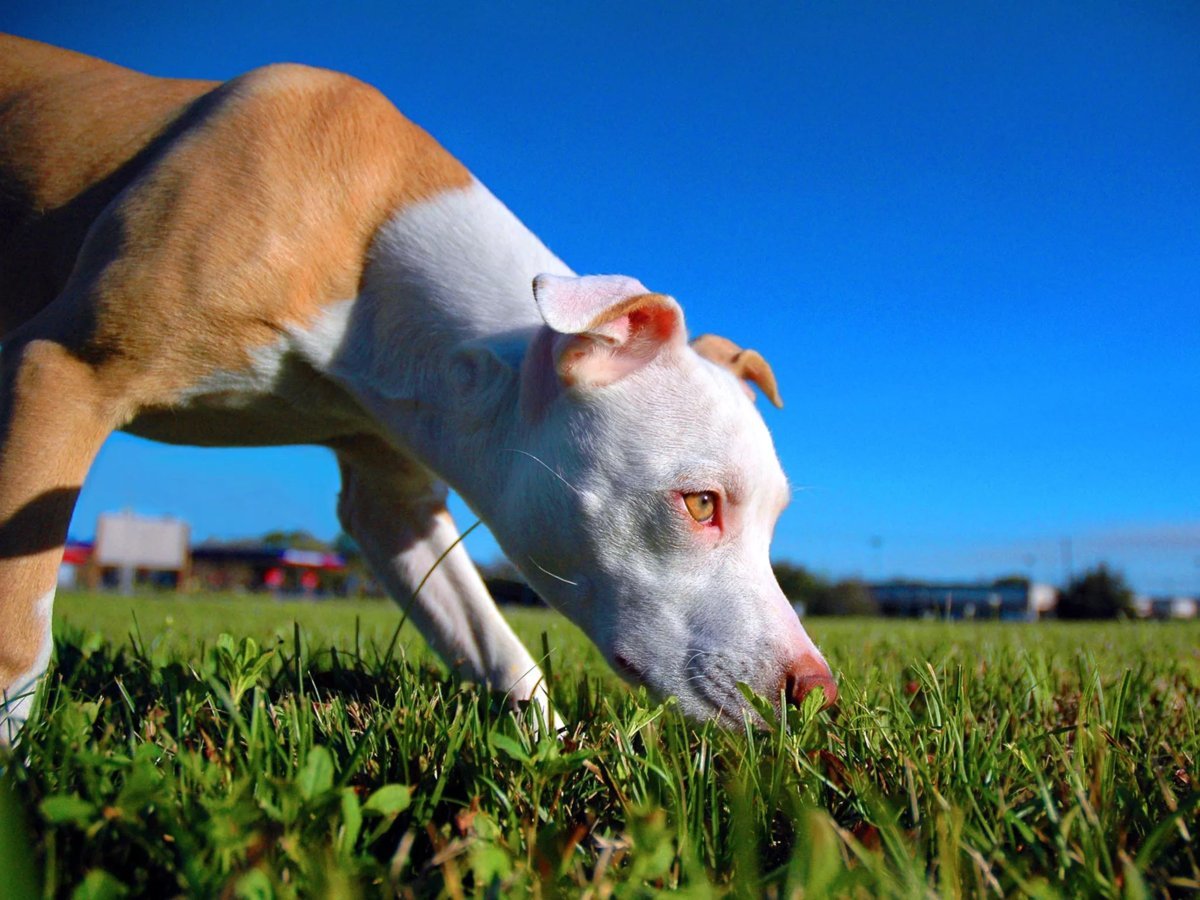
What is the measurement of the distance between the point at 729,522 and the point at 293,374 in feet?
5.88

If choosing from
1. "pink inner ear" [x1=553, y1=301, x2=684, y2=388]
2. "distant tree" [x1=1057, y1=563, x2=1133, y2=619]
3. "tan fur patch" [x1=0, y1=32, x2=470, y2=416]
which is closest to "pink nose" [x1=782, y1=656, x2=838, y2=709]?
"pink inner ear" [x1=553, y1=301, x2=684, y2=388]

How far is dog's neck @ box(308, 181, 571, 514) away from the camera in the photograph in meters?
3.37

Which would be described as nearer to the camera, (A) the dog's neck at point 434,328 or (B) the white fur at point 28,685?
(B) the white fur at point 28,685

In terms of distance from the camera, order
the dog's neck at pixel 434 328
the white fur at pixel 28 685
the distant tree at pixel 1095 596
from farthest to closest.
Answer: the distant tree at pixel 1095 596 → the dog's neck at pixel 434 328 → the white fur at pixel 28 685

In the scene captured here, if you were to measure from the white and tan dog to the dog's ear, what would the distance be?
0.04 feet

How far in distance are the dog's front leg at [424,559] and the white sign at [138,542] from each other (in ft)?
172

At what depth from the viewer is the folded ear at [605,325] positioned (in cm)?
262

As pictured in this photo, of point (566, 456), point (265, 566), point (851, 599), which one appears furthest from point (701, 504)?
point (265, 566)

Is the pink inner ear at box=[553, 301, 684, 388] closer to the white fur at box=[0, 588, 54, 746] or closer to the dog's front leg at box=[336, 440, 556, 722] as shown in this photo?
the dog's front leg at box=[336, 440, 556, 722]

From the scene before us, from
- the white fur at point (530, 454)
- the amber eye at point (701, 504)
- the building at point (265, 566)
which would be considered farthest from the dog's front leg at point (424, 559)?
the building at point (265, 566)

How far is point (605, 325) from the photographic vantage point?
2869mm

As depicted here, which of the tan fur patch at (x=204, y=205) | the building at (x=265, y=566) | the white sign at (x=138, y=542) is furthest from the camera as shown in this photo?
the building at (x=265, y=566)

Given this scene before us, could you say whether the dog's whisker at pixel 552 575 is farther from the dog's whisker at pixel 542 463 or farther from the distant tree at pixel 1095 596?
the distant tree at pixel 1095 596

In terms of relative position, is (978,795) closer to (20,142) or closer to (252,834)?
(252,834)
